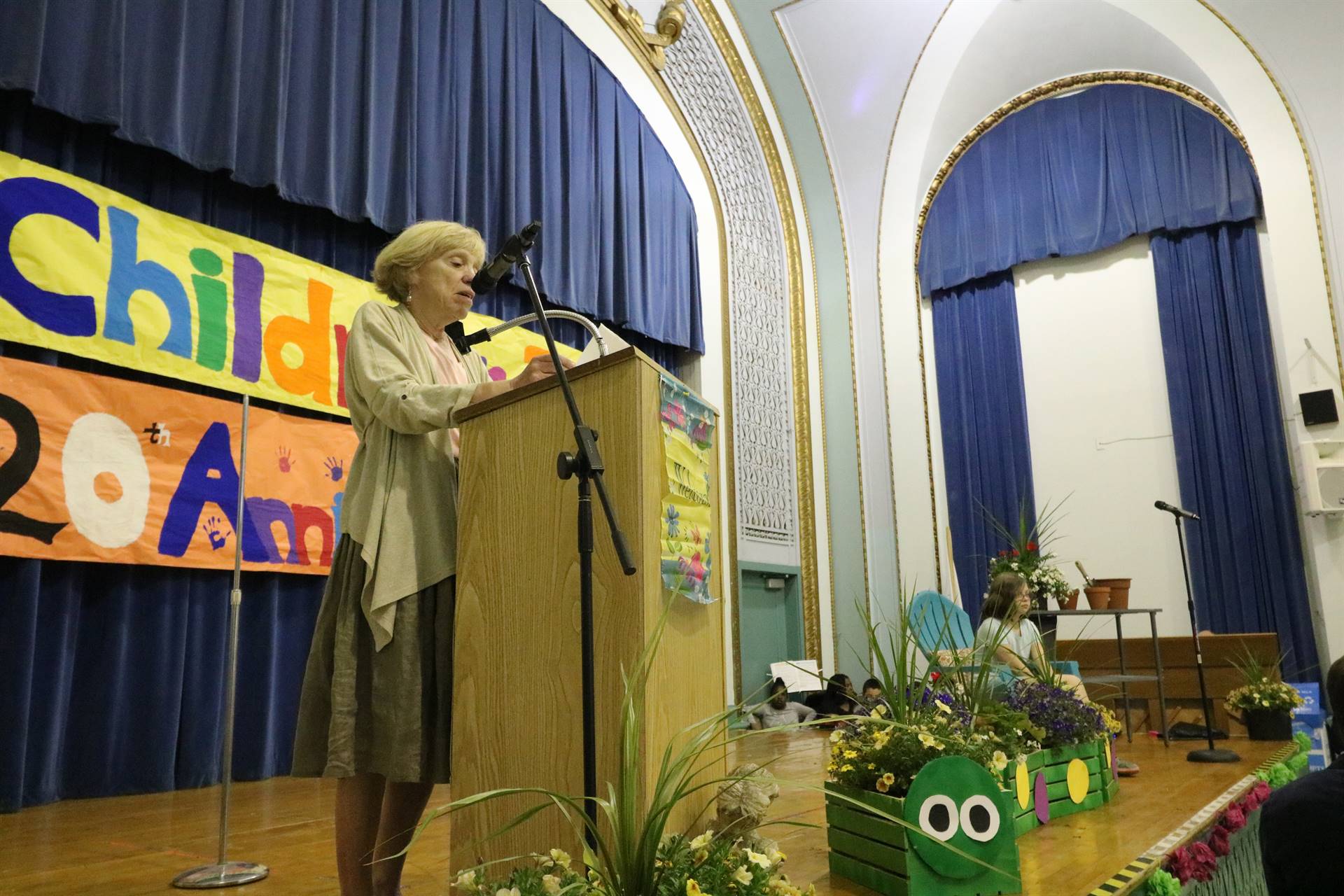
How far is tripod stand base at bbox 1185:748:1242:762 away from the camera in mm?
4020

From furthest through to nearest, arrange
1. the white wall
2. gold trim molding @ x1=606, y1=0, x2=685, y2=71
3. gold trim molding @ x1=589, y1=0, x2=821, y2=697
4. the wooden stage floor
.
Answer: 1. the white wall
2. gold trim molding @ x1=589, y1=0, x2=821, y2=697
3. gold trim molding @ x1=606, y1=0, x2=685, y2=71
4. the wooden stage floor

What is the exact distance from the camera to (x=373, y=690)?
150cm

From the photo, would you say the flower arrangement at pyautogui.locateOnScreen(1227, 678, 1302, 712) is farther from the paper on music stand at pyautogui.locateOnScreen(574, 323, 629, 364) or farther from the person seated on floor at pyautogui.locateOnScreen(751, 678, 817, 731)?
the paper on music stand at pyautogui.locateOnScreen(574, 323, 629, 364)

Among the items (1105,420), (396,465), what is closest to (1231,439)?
(1105,420)

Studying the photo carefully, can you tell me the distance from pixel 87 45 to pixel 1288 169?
271 inches

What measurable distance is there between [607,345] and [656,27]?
556 cm

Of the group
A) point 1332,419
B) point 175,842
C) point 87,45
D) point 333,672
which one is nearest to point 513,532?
point 333,672

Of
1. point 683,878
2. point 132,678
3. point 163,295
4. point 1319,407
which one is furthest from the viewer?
point 1319,407

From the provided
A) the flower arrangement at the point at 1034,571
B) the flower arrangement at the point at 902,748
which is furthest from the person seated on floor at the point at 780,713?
the flower arrangement at the point at 902,748

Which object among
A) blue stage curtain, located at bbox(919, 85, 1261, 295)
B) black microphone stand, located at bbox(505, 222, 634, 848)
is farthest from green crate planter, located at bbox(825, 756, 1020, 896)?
blue stage curtain, located at bbox(919, 85, 1261, 295)

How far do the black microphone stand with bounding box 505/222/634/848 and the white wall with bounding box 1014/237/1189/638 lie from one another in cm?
644

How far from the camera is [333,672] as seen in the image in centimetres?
151

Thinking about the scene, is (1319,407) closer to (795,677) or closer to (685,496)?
(795,677)

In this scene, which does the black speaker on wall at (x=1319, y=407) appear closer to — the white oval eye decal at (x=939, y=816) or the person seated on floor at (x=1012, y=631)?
the person seated on floor at (x=1012, y=631)
